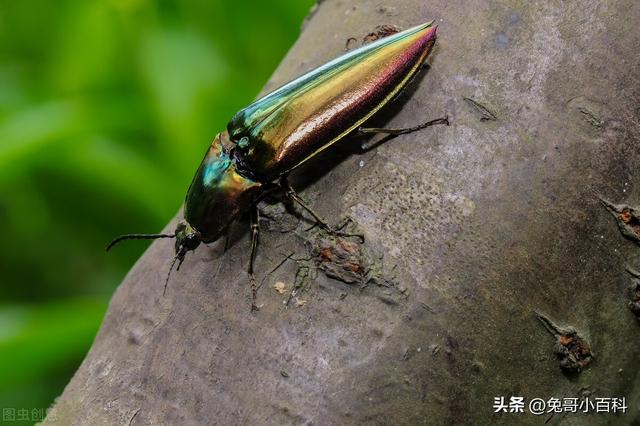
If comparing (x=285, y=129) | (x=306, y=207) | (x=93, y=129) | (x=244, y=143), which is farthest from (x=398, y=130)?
(x=93, y=129)

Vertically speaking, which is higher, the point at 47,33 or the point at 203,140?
the point at 47,33

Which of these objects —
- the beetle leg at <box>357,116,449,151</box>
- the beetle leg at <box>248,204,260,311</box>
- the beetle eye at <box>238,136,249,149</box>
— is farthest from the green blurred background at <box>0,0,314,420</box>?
the beetle leg at <box>357,116,449,151</box>

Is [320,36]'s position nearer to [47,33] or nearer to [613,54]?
[613,54]

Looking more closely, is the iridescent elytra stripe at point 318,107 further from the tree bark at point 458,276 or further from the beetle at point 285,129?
the tree bark at point 458,276

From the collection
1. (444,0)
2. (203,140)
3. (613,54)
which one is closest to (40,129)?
(203,140)

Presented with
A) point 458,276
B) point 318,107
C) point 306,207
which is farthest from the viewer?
point 318,107

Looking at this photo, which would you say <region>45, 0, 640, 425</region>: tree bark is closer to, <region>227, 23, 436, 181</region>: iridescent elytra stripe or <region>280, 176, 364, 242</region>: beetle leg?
<region>280, 176, 364, 242</region>: beetle leg

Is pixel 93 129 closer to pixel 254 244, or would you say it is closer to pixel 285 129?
pixel 285 129
